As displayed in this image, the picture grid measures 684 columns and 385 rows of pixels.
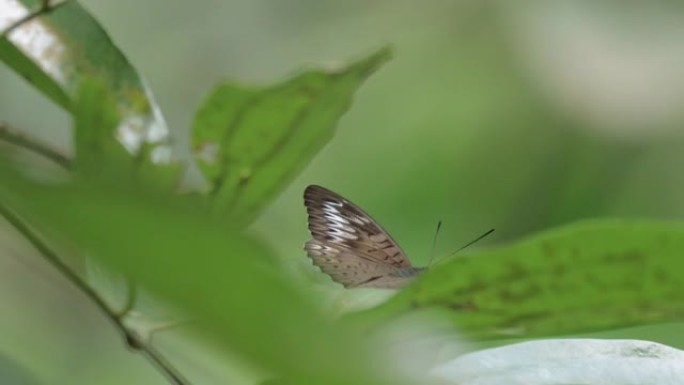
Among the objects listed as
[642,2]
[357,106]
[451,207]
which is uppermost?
[642,2]

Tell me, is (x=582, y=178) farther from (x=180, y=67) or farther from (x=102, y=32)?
(x=102, y=32)

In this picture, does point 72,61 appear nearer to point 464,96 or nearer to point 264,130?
point 264,130

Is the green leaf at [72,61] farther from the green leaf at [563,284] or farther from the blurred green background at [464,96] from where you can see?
the blurred green background at [464,96]

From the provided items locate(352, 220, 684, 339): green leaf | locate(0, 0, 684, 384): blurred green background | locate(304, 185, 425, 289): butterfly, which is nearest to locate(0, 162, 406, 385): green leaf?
locate(352, 220, 684, 339): green leaf

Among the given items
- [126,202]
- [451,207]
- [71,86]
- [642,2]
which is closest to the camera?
[126,202]

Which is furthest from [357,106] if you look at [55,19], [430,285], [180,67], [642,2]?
[430,285]

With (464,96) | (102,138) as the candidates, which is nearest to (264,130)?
(102,138)
